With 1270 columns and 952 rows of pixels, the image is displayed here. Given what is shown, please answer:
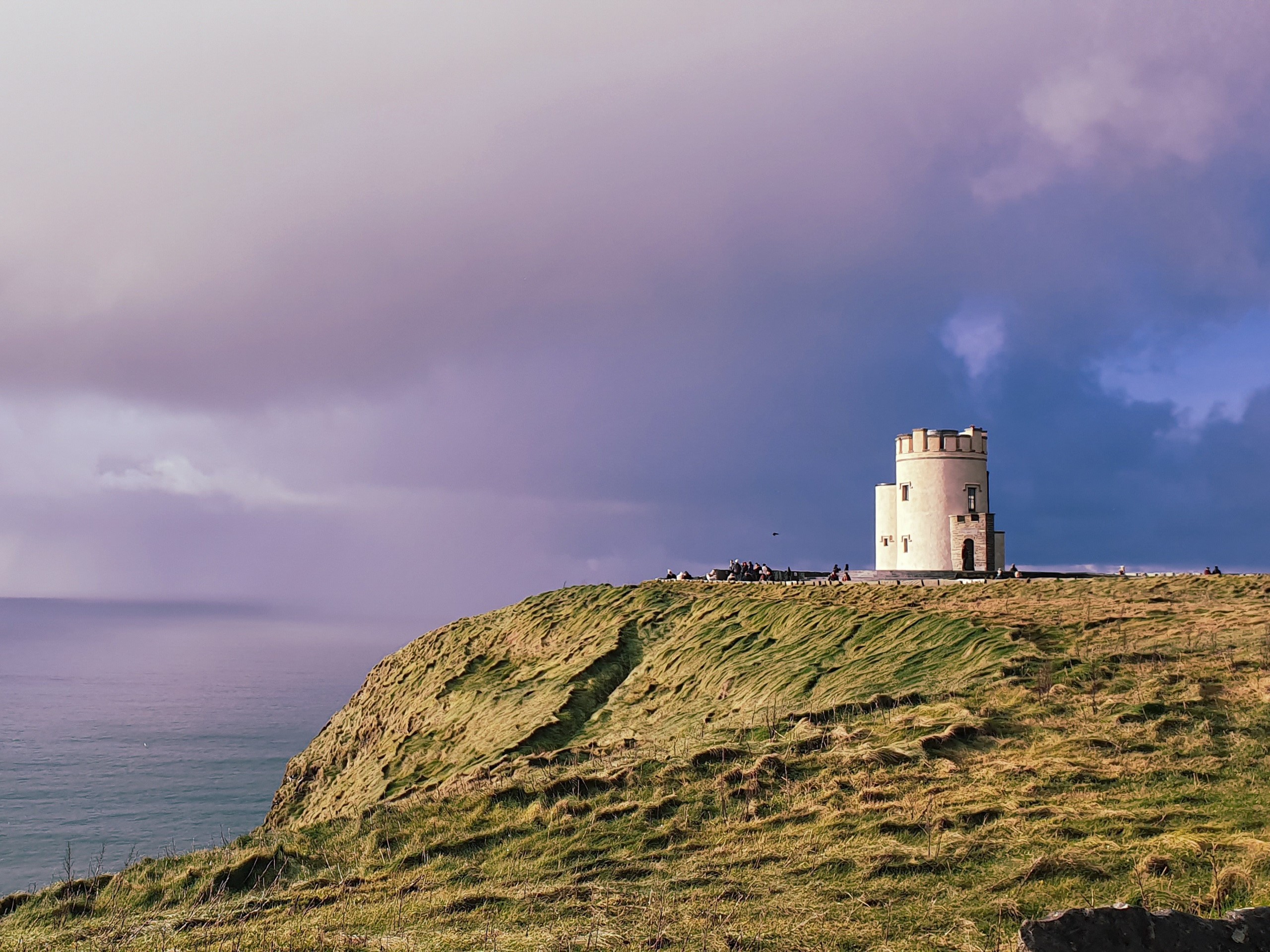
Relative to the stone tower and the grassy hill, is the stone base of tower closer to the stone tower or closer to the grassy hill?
the stone tower

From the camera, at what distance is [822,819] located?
14477mm

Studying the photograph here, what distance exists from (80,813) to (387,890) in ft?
179

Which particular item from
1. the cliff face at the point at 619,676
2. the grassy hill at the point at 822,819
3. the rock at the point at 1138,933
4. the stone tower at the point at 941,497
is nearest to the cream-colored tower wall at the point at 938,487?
the stone tower at the point at 941,497

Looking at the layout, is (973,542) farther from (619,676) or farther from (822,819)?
(822,819)

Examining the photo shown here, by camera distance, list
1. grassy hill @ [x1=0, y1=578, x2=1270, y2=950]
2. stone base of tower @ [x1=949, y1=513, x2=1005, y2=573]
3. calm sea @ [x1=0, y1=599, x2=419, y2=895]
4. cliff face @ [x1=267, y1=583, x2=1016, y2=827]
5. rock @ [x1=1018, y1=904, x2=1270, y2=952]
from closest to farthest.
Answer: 1. rock @ [x1=1018, y1=904, x2=1270, y2=952]
2. grassy hill @ [x1=0, y1=578, x2=1270, y2=950]
3. cliff face @ [x1=267, y1=583, x2=1016, y2=827]
4. calm sea @ [x1=0, y1=599, x2=419, y2=895]
5. stone base of tower @ [x1=949, y1=513, x2=1005, y2=573]

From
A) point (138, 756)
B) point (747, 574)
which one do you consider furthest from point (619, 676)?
point (138, 756)

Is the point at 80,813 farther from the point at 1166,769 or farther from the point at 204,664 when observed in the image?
the point at 204,664

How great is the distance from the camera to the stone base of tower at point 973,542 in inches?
2263

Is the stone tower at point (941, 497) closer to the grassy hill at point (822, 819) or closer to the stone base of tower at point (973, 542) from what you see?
the stone base of tower at point (973, 542)

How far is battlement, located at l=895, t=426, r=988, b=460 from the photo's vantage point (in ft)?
201

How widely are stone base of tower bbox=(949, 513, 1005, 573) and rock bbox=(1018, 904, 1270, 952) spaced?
52.0 m

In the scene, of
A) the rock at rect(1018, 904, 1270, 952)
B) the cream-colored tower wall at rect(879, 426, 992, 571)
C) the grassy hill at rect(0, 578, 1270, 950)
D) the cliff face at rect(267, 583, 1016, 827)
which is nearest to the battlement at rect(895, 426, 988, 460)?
the cream-colored tower wall at rect(879, 426, 992, 571)

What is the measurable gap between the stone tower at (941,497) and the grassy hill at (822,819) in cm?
2907

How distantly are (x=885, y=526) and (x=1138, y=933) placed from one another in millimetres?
59931
